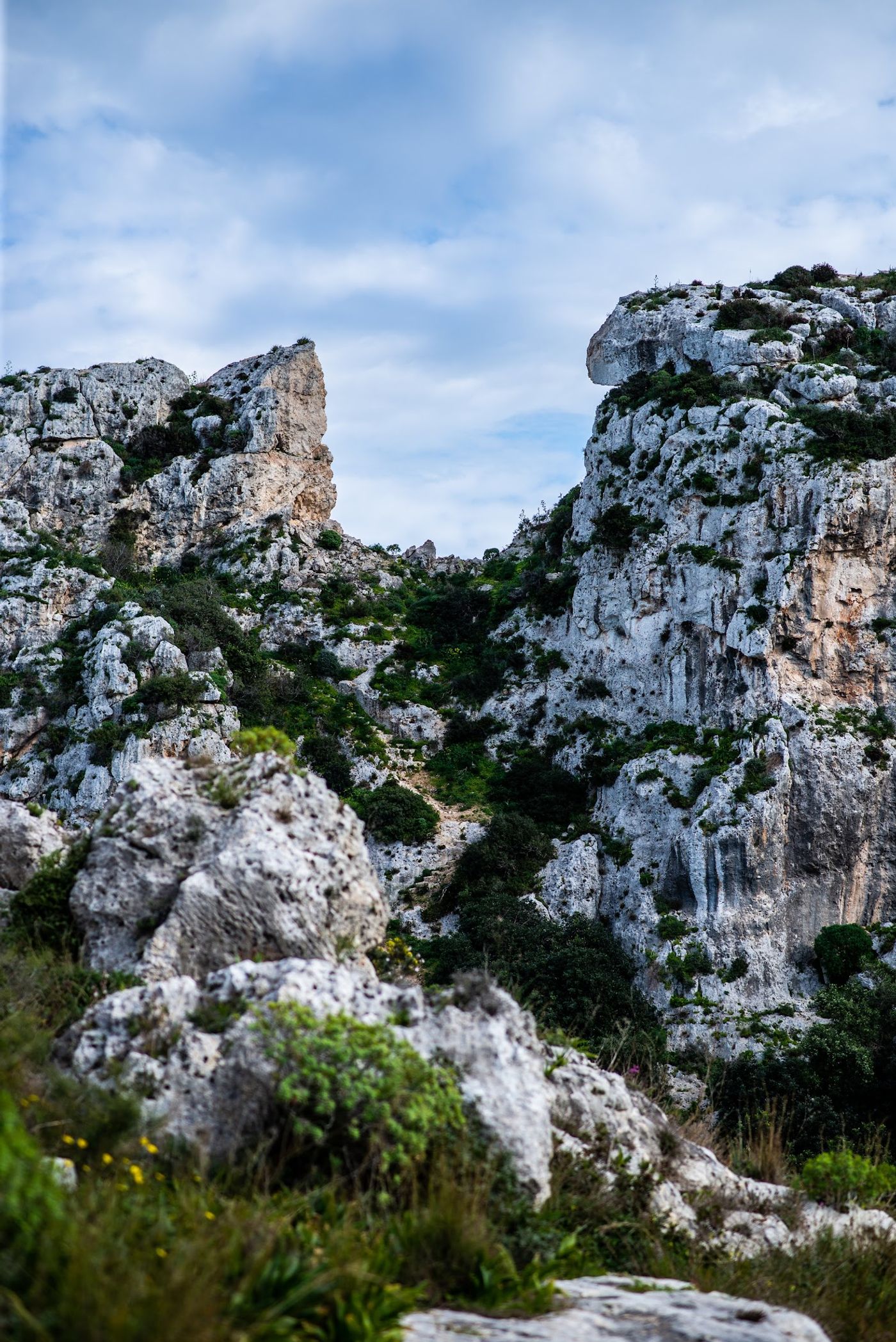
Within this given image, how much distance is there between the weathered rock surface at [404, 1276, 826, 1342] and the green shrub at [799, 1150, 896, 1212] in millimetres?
3532

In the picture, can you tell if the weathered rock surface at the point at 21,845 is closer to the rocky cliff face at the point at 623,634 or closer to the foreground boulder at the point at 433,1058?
the foreground boulder at the point at 433,1058

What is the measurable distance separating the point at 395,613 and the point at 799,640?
811 inches

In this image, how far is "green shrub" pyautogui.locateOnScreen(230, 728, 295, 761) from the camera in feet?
33.9

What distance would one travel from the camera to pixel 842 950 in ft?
97.7

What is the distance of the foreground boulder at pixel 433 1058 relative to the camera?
22.7 feet

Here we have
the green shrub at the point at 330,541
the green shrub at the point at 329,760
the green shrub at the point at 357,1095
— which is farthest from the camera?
the green shrub at the point at 330,541

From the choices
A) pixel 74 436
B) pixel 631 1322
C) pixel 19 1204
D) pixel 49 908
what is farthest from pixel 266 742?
pixel 74 436

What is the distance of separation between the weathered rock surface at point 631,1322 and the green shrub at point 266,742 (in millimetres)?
5729

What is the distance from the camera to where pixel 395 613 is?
47.8 m

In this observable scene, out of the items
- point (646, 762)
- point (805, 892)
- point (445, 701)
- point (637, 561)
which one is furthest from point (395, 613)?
point (805, 892)

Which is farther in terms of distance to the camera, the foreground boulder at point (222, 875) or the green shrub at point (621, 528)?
the green shrub at point (621, 528)

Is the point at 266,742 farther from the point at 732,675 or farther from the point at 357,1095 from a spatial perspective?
the point at 732,675

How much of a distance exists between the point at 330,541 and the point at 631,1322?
47860 mm

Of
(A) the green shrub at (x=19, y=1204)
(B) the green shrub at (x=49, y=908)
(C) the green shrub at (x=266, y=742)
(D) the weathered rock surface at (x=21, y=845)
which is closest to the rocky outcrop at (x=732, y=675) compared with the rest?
(C) the green shrub at (x=266, y=742)
